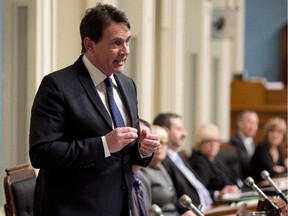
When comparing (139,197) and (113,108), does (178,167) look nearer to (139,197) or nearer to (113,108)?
(139,197)

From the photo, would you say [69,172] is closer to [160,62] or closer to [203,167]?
[203,167]

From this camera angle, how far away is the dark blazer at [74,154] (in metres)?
3.29

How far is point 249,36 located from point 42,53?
11291 millimetres

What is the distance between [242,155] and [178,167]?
3.49m

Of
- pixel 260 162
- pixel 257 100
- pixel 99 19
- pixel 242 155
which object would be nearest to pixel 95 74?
pixel 99 19

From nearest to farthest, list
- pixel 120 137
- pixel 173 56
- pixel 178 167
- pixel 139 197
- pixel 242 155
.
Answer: pixel 120 137 < pixel 139 197 < pixel 178 167 < pixel 173 56 < pixel 242 155

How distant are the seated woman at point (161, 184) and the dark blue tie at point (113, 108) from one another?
8.28 feet

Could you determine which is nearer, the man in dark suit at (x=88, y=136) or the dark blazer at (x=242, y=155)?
the man in dark suit at (x=88, y=136)

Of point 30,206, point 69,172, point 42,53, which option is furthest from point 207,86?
point 69,172

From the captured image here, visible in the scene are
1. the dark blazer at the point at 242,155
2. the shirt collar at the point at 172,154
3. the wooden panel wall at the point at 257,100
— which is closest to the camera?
the shirt collar at the point at 172,154

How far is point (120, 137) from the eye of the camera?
3.24 m

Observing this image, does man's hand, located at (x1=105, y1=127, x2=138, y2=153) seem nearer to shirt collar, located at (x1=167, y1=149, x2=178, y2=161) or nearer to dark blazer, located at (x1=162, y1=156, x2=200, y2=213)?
dark blazer, located at (x1=162, y1=156, x2=200, y2=213)

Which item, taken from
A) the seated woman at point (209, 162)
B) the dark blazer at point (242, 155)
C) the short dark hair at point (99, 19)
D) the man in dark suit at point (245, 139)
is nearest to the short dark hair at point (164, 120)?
the seated woman at point (209, 162)

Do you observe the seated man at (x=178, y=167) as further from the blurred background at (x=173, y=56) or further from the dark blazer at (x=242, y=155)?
the dark blazer at (x=242, y=155)
